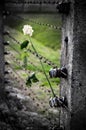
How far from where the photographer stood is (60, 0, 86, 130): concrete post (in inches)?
204

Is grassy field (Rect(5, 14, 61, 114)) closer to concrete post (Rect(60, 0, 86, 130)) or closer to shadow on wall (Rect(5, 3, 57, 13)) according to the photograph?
shadow on wall (Rect(5, 3, 57, 13))

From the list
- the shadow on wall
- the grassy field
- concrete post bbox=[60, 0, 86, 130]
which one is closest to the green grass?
the grassy field

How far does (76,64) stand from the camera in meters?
5.29

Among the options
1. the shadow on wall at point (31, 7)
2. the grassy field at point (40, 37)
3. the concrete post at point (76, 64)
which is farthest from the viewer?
the grassy field at point (40, 37)

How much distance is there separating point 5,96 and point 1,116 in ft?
2.26

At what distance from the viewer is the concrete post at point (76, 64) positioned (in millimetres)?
5180

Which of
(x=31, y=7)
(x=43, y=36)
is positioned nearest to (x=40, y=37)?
(x=43, y=36)

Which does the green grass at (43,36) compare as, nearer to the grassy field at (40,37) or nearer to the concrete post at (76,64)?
the grassy field at (40,37)

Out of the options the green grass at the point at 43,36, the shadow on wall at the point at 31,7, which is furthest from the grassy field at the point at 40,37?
the shadow on wall at the point at 31,7

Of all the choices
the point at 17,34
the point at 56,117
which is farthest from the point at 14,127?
the point at 17,34

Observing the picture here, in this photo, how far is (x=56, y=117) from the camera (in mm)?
7246

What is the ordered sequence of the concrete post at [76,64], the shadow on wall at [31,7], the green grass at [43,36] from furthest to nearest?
the green grass at [43,36], the shadow on wall at [31,7], the concrete post at [76,64]

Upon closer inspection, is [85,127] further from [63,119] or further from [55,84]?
[55,84]

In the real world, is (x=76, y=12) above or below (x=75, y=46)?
above
